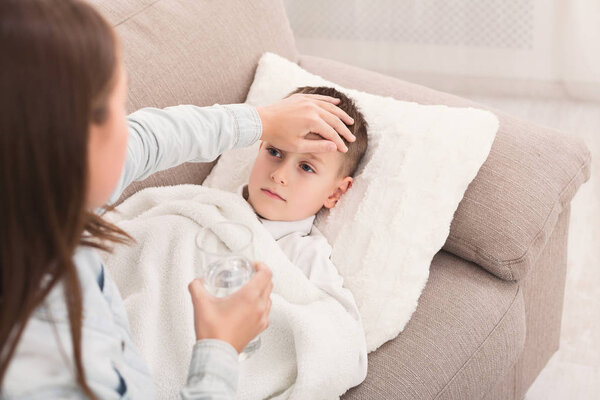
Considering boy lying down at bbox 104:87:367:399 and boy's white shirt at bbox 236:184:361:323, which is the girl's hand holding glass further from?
boy's white shirt at bbox 236:184:361:323

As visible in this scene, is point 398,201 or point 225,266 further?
point 398,201

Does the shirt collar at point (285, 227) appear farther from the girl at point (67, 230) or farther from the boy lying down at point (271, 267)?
the girl at point (67, 230)

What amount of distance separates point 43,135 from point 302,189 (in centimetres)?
84

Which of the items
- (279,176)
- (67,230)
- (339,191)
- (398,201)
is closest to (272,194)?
(279,176)

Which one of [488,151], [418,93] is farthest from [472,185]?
[418,93]

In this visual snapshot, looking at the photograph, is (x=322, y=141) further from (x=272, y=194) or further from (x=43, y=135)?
(x=43, y=135)

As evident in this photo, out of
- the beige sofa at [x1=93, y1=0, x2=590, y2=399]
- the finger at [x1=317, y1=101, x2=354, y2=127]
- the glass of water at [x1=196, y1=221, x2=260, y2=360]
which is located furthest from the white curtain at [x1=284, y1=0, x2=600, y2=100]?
the glass of water at [x1=196, y1=221, x2=260, y2=360]

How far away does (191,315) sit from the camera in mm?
1243

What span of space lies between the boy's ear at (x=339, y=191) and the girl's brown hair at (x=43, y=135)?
0.83 metres

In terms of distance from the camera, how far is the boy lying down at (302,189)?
1451 mm

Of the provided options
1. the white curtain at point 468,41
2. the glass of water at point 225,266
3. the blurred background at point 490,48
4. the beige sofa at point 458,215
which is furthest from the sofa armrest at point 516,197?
the white curtain at point 468,41

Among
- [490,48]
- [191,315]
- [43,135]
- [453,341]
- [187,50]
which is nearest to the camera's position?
[43,135]

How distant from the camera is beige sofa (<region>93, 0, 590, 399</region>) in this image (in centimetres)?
136

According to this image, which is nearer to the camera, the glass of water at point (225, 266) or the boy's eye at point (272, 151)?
the glass of water at point (225, 266)
